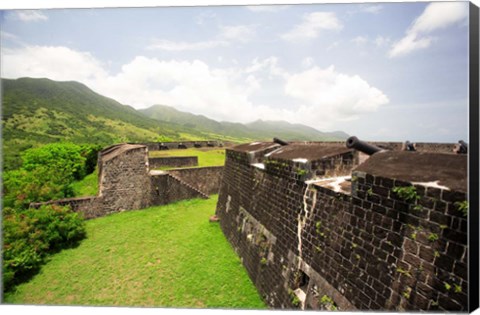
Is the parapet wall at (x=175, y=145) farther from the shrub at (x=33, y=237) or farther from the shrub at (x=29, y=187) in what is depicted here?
the shrub at (x=33, y=237)

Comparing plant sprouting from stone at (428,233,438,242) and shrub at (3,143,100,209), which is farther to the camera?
shrub at (3,143,100,209)

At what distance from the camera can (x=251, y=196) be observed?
8656mm

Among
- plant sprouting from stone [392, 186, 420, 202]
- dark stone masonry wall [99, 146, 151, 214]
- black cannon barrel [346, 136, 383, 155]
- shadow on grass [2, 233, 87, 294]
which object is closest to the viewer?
plant sprouting from stone [392, 186, 420, 202]

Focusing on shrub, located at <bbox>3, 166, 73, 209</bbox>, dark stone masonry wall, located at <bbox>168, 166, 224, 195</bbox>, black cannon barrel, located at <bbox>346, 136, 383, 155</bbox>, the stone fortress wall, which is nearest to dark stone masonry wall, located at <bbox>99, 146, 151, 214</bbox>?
shrub, located at <bbox>3, 166, 73, 209</bbox>

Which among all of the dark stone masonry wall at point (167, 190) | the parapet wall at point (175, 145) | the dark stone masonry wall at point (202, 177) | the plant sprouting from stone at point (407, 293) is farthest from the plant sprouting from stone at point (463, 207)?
the parapet wall at point (175, 145)

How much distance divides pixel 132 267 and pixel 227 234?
366 centimetres

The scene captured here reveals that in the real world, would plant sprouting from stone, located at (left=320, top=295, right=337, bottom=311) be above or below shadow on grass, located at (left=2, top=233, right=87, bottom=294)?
above

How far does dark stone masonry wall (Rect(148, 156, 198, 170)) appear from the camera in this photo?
762 inches

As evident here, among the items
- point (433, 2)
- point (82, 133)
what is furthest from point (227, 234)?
point (82, 133)

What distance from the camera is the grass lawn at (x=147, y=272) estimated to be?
6.65 m

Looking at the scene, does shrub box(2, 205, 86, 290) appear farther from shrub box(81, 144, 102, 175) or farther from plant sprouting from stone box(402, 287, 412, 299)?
shrub box(81, 144, 102, 175)

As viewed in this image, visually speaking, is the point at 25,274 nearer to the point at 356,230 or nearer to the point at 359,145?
the point at 356,230

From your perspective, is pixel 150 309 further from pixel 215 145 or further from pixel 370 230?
pixel 215 145

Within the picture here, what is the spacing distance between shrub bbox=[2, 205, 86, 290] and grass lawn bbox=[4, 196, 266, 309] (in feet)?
1.49
